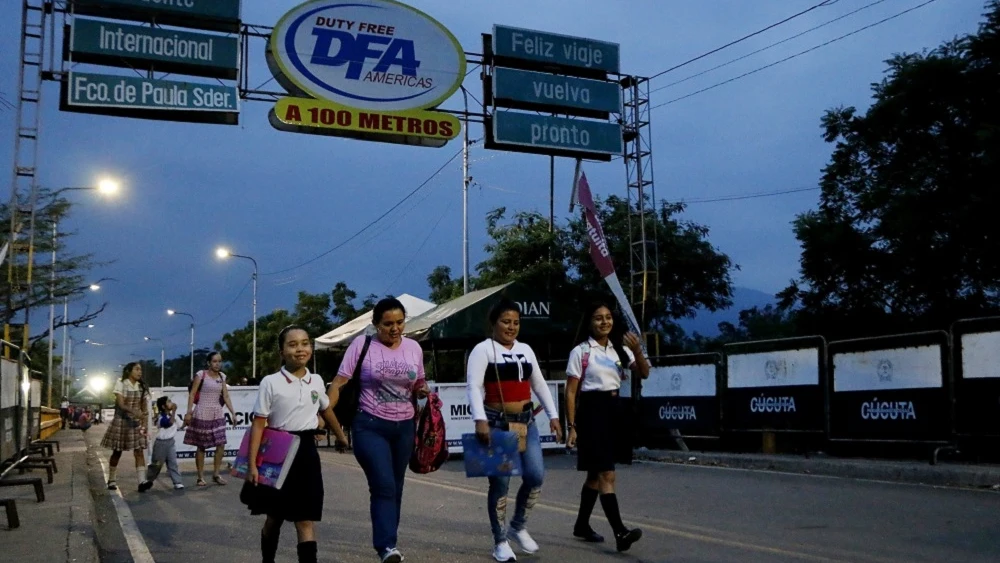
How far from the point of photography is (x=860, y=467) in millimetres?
12750

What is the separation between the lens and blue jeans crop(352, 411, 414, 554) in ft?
20.5

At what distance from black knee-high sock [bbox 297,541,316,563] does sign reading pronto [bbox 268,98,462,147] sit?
13139 millimetres

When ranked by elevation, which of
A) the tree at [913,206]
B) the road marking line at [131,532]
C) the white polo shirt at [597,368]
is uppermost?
Result: the tree at [913,206]

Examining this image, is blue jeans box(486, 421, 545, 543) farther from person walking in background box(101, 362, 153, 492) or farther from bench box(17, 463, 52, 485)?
bench box(17, 463, 52, 485)

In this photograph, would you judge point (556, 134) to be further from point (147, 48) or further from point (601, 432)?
point (601, 432)

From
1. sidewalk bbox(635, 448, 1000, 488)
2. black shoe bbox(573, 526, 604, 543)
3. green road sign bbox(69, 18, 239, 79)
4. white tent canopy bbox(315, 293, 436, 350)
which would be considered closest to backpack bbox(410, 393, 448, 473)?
black shoe bbox(573, 526, 604, 543)

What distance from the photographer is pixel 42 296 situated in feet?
107

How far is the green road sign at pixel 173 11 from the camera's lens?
58.1 ft

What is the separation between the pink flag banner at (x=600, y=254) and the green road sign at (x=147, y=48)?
676 cm

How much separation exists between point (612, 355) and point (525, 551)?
1.48 meters

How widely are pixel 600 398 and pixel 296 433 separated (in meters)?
2.32

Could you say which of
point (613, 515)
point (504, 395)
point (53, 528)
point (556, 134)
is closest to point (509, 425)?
point (504, 395)

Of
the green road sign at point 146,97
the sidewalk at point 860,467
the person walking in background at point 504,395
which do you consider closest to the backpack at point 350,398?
the person walking in background at point 504,395

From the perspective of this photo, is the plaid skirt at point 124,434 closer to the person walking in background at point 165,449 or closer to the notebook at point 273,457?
the person walking in background at point 165,449
